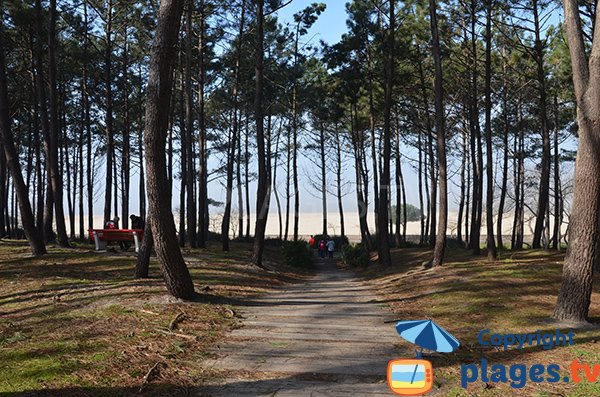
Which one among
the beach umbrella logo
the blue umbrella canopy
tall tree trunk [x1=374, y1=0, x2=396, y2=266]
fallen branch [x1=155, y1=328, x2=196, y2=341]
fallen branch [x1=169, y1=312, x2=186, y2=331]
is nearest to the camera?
the beach umbrella logo

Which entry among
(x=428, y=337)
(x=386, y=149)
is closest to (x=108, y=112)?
(x=386, y=149)

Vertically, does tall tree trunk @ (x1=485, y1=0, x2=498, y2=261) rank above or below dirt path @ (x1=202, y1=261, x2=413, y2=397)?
above

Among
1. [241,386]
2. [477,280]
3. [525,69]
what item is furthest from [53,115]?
[525,69]

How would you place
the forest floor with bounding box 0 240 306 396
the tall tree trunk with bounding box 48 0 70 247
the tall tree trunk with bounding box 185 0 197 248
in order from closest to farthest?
the forest floor with bounding box 0 240 306 396 < the tall tree trunk with bounding box 48 0 70 247 < the tall tree trunk with bounding box 185 0 197 248

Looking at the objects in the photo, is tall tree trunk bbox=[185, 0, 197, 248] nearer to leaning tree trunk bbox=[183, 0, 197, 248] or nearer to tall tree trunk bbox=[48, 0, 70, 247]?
leaning tree trunk bbox=[183, 0, 197, 248]

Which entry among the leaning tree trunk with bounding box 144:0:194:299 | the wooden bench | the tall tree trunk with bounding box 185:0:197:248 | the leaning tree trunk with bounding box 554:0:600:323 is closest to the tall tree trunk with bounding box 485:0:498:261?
the leaning tree trunk with bounding box 554:0:600:323

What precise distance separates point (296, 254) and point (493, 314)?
57.1 feet

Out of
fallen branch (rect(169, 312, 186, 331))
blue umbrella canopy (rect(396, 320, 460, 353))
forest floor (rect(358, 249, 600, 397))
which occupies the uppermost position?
blue umbrella canopy (rect(396, 320, 460, 353))

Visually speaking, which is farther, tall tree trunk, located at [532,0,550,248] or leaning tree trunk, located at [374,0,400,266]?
tall tree trunk, located at [532,0,550,248]

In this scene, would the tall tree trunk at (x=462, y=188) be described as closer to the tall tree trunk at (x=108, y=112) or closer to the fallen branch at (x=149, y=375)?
the tall tree trunk at (x=108, y=112)

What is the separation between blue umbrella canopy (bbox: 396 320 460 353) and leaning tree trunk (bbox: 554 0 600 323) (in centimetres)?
407

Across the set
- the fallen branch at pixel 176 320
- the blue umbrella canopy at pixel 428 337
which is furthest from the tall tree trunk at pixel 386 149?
the blue umbrella canopy at pixel 428 337

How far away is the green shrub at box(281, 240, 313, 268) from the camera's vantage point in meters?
25.7

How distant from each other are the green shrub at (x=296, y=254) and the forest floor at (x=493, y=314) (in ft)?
33.9
